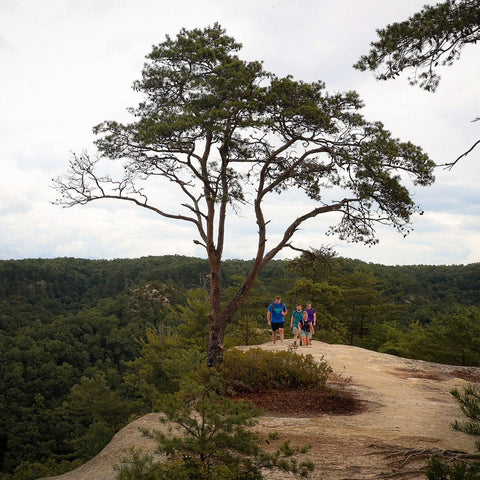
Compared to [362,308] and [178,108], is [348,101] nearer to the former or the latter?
[178,108]

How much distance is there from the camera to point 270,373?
1003cm

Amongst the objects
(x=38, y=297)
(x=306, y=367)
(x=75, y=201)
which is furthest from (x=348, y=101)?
(x=38, y=297)

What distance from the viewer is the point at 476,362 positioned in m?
20.8

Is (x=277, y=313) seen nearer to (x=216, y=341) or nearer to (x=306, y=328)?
(x=306, y=328)

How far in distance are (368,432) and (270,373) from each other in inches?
133

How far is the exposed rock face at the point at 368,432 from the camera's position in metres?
5.57

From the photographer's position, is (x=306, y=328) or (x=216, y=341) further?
(x=306, y=328)

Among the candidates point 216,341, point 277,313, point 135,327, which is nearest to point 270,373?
point 216,341

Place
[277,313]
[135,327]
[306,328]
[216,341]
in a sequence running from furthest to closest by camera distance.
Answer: [135,327] → [306,328] → [277,313] → [216,341]

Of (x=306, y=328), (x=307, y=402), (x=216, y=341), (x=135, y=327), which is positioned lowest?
(x=135, y=327)

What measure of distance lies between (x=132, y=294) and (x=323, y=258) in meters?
90.7

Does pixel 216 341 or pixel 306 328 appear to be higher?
pixel 216 341

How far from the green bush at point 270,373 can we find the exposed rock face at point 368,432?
98 cm

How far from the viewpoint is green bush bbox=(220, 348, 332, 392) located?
9.95 meters
